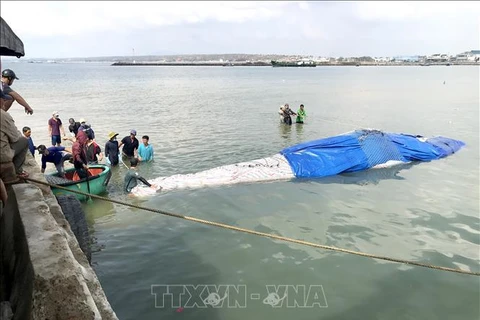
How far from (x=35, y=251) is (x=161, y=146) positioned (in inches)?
633

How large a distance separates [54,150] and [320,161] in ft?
31.0

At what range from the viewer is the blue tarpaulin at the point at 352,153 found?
14.5 metres

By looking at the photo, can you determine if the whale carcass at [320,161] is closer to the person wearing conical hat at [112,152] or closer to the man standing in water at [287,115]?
the person wearing conical hat at [112,152]

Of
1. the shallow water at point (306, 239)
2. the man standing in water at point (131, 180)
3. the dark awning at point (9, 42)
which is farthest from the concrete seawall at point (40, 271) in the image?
the man standing in water at point (131, 180)

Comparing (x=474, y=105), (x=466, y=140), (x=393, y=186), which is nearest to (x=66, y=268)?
(x=393, y=186)

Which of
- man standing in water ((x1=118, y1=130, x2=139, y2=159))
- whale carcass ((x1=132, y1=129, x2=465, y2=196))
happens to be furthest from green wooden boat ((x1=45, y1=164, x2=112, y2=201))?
man standing in water ((x1=118, y1=130, x2=139, y2=159))

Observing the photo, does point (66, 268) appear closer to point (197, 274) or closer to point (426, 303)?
point (197, 274)

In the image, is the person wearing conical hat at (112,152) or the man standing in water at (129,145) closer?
the person wearing conical hat at (112,152)

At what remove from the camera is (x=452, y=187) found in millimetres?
13695

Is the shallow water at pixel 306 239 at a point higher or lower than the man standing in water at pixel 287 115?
lower

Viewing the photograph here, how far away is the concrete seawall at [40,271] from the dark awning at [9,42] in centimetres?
189

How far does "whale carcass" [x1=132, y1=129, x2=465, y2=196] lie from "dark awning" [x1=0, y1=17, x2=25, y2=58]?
277 inches

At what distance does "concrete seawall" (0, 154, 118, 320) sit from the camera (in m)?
3.22

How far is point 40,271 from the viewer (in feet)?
10.9
